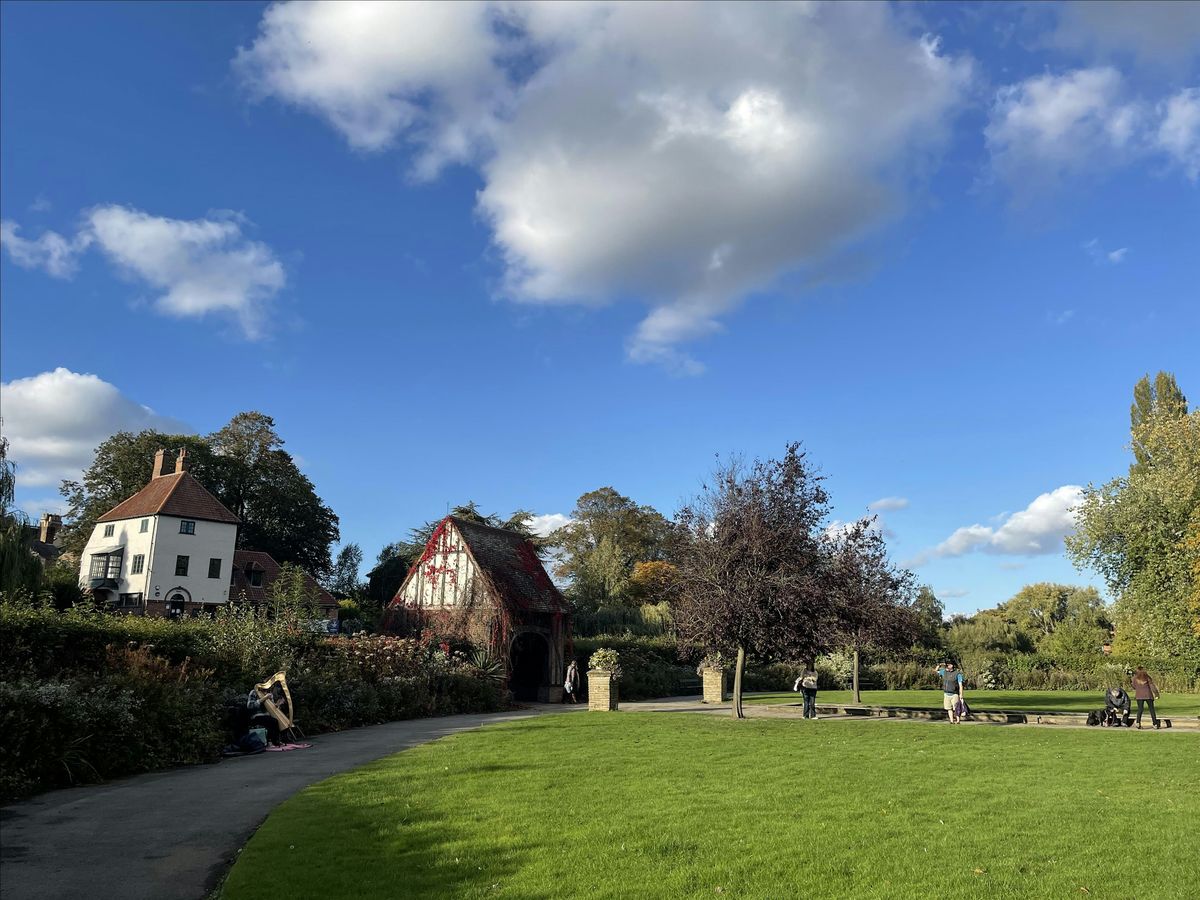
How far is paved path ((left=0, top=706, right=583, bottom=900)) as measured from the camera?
277 inches

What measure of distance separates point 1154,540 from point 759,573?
23093 mm

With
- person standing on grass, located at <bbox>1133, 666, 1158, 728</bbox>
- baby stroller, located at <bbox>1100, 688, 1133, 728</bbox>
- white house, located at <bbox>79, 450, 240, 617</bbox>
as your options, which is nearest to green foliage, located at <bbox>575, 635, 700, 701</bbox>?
baby stroller, located at <bbox>1100, 688, 1133, 728</bbox>

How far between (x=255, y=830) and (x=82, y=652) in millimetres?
8470

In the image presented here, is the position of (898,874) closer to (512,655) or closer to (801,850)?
(801,850)

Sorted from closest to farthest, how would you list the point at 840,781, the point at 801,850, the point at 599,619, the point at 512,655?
the point at 801,850 → the point at 840,781 → the point at 512,655 → the point at 599,619

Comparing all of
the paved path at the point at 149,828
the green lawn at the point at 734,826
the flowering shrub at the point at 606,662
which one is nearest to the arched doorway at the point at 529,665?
the flowering shrub at the point at 606,662

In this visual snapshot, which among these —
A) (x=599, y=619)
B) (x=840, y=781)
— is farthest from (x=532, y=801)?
(x=599, y=619)

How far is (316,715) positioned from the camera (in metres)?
18.3

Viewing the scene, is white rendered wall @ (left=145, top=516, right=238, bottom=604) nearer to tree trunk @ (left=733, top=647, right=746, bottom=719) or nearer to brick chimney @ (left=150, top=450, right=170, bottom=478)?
brick chimney @ (left=150, top=450, right=170, bottom=478)

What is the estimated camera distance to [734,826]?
8125 millimetres

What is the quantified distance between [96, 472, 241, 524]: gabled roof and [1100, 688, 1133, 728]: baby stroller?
47045mm

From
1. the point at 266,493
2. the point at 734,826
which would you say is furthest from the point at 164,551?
the point at 734,826

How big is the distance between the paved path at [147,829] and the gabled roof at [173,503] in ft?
129

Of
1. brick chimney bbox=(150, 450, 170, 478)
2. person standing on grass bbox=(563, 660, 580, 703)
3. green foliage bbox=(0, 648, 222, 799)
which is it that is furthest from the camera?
brick chimney bbox=(150, 450, 170, 478)
